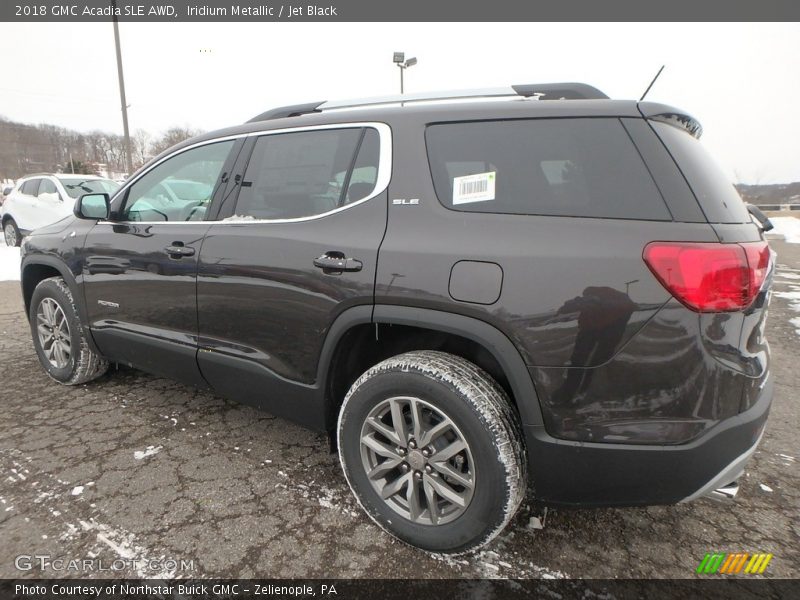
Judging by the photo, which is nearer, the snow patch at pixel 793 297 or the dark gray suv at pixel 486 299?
the dark gray suv at pixel 486 299

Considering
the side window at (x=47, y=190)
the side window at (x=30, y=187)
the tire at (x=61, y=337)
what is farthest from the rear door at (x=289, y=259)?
the side window at (x=30, y=187)

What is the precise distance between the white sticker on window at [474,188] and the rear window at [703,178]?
585mm

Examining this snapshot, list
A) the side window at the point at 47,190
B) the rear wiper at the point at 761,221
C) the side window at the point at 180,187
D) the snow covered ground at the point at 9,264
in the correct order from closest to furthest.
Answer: the rear wiper at the point at 761,221 < the side window at the point at 180,187 < the snow covered ground at the point at 9,264 < the side window at the point at 47,190

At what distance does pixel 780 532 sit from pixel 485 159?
2.05 meters

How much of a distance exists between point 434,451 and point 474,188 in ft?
3.40

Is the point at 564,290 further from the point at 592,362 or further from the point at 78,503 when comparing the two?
the point at 78,503

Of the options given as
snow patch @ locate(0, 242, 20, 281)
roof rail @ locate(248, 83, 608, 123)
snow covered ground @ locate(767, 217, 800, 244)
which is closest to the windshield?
snow patch @ locate(0, 242, 20, 281)

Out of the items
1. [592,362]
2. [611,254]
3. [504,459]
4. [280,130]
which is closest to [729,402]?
[592,362]

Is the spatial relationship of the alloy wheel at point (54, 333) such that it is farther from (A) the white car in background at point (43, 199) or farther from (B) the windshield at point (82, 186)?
(B) the windshield at point (82, 186)

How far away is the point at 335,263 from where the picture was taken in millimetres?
2062

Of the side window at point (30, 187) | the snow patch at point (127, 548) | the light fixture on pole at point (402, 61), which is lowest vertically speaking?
the snow patch at point (127, 548)

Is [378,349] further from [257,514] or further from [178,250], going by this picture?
[178,250]

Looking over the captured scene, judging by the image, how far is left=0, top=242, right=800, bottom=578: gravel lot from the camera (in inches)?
76.0

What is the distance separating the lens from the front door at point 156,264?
2.67m
